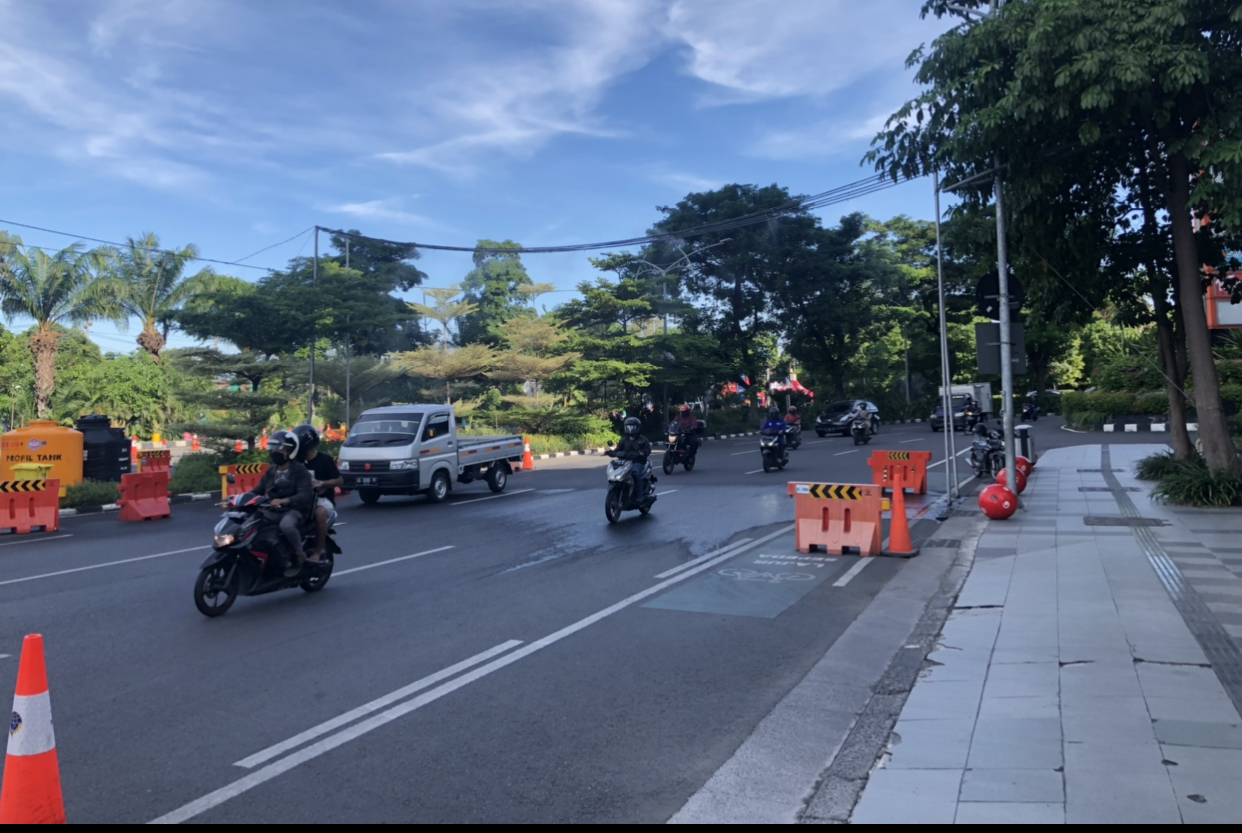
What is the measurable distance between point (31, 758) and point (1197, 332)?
1481cm

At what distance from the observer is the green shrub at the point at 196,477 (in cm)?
2039

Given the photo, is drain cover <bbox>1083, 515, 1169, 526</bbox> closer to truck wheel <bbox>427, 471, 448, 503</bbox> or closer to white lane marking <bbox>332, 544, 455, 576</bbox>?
white lane marking <bbox>332, 544, 455, 576</bbox>

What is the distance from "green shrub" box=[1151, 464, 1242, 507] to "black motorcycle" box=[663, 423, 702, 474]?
1102 centimetres

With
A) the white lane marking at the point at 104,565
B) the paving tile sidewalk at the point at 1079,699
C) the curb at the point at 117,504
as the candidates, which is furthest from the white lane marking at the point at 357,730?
the curb at the point at 117,504

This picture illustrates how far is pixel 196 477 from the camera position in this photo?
2109 centimetres

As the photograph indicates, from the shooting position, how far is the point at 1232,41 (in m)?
12.3

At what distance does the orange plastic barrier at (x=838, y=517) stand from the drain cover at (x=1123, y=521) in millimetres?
3511

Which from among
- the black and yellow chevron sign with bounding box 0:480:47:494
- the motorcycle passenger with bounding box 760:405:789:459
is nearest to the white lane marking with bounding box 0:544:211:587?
the black and yellow chevron sign with bounding box 0:480:47:494

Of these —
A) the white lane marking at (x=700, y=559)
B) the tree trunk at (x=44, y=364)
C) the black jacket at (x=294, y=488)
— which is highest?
the tree trunk at (x=44, y=364)

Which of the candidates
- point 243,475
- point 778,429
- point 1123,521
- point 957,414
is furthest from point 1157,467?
point 957,414

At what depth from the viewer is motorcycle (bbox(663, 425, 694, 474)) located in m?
22.4

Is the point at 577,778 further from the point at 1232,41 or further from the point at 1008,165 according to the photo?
the point at 1232,41

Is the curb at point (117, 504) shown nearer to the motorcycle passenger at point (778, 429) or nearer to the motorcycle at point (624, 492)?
the motorcycle at point (624, 492)

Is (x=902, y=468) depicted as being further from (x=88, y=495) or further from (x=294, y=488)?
(x=88, y=495)
